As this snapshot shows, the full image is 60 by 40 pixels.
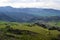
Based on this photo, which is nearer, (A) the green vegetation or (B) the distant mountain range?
(A) the green vegetation

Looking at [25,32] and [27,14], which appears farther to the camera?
[27,14]

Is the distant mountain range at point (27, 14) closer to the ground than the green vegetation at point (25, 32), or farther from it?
farther from it

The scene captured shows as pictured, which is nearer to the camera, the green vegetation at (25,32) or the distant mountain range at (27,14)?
the green vegetation at (25,32)

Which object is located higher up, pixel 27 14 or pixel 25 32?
pixel 27 14

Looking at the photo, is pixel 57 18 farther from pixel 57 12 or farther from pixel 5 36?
pixel 5 36

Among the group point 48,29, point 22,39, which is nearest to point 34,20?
point 48,29
